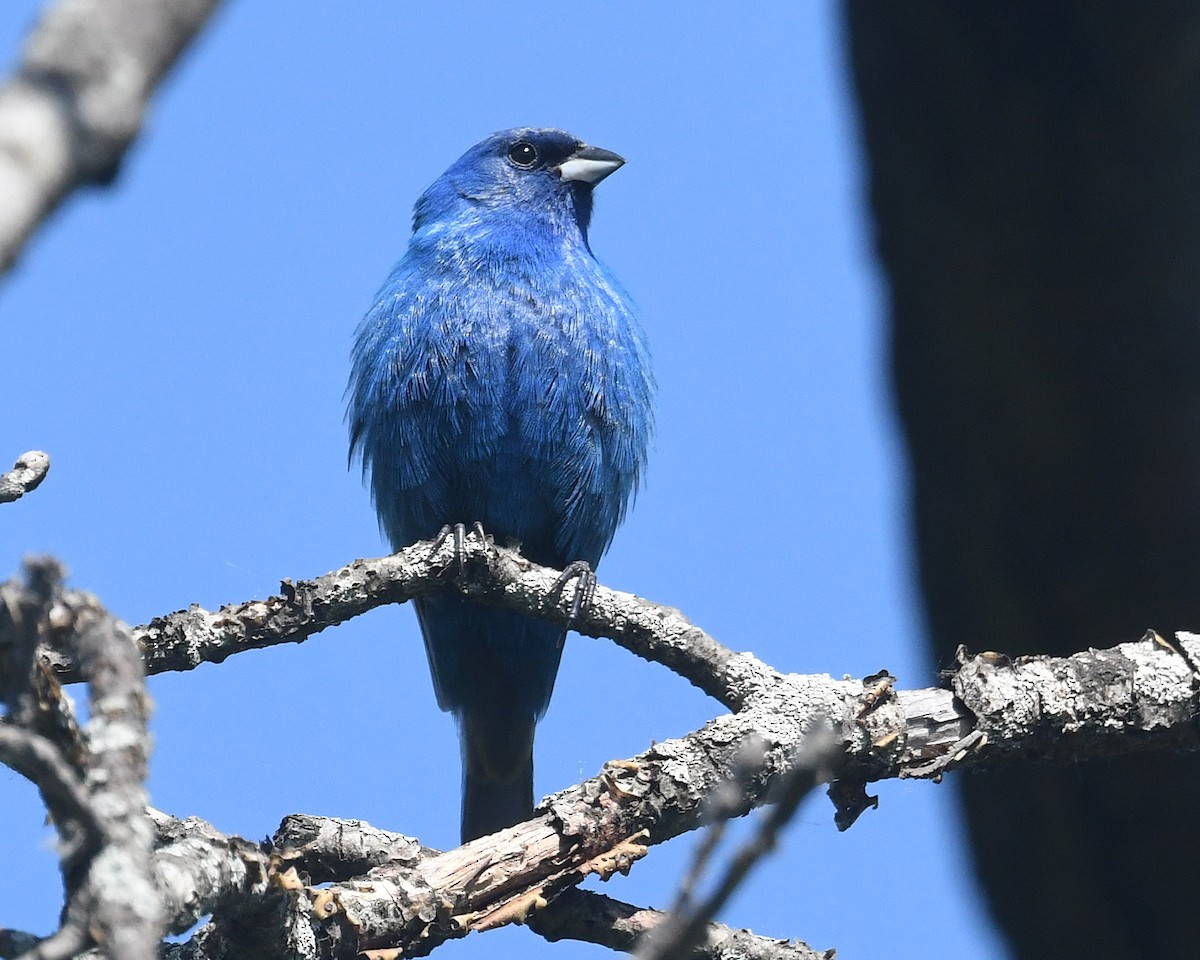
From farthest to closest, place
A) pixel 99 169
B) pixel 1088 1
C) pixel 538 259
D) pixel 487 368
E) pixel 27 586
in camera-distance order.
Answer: pixel 538 259 < pixel 487 368 < pixel 1088 1 < pixel 27 586 < pixel 99 169

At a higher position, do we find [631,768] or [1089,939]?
[631,768]

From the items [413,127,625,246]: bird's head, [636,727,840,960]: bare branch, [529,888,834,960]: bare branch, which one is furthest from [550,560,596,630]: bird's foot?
[636,727,840,960]: bare branch

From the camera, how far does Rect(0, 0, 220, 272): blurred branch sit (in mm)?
1191

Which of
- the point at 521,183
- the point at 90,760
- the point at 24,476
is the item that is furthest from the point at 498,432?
the point at 90,760

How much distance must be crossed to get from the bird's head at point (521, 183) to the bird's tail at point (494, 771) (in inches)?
99.8

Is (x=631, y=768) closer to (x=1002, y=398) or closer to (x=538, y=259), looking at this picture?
(x=1002, y=398)

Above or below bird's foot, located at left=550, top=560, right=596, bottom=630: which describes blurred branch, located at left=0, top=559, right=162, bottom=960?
below

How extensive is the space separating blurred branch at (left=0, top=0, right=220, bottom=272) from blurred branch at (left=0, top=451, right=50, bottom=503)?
95.0 inches

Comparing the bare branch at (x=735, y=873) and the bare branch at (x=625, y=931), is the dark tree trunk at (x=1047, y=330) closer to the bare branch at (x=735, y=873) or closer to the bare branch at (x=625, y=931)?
the bare branch at (x=625, y=931)

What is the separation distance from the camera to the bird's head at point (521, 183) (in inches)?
311

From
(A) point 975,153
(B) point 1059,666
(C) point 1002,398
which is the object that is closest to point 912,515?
(C) point 1002,398

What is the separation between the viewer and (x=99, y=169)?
3.98 ft

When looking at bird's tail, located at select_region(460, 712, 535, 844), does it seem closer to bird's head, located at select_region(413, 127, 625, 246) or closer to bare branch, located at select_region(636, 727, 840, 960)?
bird's head, located at select_region(413, 127, 625, 246)

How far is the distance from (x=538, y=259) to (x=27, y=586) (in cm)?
517
